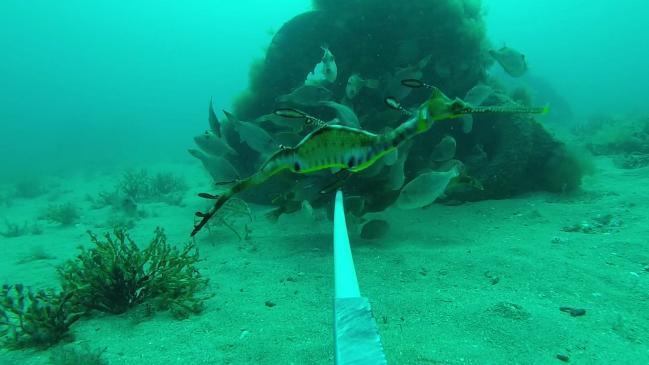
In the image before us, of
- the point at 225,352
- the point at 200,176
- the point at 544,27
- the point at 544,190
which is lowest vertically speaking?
the point at 225,352

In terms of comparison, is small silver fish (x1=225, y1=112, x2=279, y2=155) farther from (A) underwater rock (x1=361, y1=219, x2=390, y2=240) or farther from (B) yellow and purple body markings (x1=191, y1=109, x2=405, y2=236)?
(B) yellow and purple body markings (x1=191, y1=109, x2=405, y2=236)

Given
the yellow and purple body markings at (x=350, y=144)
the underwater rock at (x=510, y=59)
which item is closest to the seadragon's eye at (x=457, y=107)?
the yellow and purple body markings at (x=350, y=144)

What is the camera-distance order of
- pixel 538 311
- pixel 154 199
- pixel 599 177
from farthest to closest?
pixel 154 199 < pixel 599 177 < pixel 538 311

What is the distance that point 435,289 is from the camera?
3230mm

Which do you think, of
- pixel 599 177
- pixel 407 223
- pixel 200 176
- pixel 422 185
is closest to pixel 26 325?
pixel 422 185

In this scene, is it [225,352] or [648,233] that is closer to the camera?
[225,352]

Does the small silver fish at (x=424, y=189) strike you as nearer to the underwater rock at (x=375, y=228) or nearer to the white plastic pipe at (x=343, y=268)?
the underwater rock at (x=375, y=228)

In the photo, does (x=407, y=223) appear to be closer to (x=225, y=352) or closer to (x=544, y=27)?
(x=225, y=352)

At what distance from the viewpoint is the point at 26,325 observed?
9.27ft

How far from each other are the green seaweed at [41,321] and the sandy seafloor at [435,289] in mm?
105

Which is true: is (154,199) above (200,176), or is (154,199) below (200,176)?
below

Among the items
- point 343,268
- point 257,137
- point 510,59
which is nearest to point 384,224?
point 257,137

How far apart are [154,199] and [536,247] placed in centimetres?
909

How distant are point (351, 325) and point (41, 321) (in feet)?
9.71
